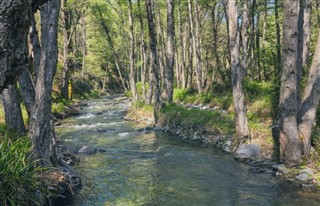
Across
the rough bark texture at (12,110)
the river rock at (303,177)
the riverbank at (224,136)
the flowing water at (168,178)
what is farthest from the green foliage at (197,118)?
the rough bark texture at (12,110)

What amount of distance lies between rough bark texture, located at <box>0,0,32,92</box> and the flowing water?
6.26 m

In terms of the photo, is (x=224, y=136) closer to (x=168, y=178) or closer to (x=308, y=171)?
(x=168, y=178)

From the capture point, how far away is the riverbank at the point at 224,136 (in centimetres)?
966

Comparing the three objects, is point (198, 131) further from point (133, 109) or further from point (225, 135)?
point (133, 109)

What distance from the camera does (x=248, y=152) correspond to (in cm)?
1225

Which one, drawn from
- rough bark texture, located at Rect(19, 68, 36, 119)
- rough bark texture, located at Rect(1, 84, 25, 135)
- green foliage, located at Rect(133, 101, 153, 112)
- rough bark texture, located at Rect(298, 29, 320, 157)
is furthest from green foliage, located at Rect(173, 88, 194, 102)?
rough bark texture, located at Rect(19, 68, 36, 119)

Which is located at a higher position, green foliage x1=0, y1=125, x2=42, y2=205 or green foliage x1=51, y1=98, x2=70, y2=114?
green foliage x1=0, y1=125, x2=42, y2=205

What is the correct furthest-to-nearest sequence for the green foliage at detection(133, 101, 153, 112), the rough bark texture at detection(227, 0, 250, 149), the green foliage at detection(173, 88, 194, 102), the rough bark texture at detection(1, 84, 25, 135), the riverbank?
Result: the green foliage at detection(173, 88, 194, 102) → the green foliage at detection(133, 101, 153, 112) → the rough bark texture at detection(227, 0, 250, 149) → the rough bark texture at detection(1, 84, 25, 135) → the riverbank

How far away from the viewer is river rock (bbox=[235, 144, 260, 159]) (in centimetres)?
1209

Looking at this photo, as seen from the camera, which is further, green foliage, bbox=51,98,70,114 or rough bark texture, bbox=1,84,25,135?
green foliage, bbox=51,98,70,114

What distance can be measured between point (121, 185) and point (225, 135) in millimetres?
6389

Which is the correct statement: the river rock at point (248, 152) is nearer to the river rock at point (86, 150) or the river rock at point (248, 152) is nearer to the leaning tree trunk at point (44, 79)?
the river rock at point (86, 150)

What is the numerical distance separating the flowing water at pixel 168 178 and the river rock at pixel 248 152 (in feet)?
1.16

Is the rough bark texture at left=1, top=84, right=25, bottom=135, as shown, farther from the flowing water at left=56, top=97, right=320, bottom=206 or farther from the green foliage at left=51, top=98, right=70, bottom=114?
the green foliage at left=51, top=98, right=70, bottom=114
